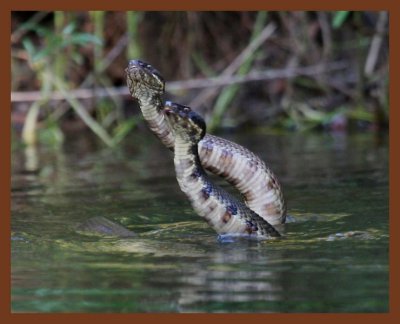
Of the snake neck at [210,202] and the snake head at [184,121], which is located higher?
the snake head at [184,121]

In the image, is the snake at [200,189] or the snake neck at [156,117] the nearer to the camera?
the snake at [200,189]

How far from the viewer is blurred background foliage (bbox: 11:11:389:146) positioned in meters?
10.7

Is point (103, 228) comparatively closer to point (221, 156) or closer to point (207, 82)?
point (221, 156)

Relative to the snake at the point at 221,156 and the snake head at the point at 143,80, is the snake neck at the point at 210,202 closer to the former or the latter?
the snake at the point at 221,156

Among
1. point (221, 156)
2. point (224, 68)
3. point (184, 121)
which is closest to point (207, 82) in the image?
point (224, 68)

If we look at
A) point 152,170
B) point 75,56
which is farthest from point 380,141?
point 75,56

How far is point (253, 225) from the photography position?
4727 mm

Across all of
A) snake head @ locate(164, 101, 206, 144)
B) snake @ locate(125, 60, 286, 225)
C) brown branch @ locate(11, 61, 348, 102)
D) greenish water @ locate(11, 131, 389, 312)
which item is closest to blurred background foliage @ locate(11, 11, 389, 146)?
brown branch @ locate(11, 61, 348, 102)

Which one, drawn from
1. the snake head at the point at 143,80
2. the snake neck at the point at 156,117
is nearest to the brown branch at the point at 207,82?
the snake neck at the point at 156,117

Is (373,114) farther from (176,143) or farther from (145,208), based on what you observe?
(176,143)

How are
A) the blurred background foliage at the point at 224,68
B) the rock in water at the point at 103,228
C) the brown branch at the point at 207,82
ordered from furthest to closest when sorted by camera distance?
the blurred background foliage at the point at 224,68
the brown branch at the point at 207,82
the rock in water at the point at 103,228

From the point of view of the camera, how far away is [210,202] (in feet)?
14.8

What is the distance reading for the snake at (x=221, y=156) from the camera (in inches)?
181

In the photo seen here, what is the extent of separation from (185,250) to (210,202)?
0.24 meters
